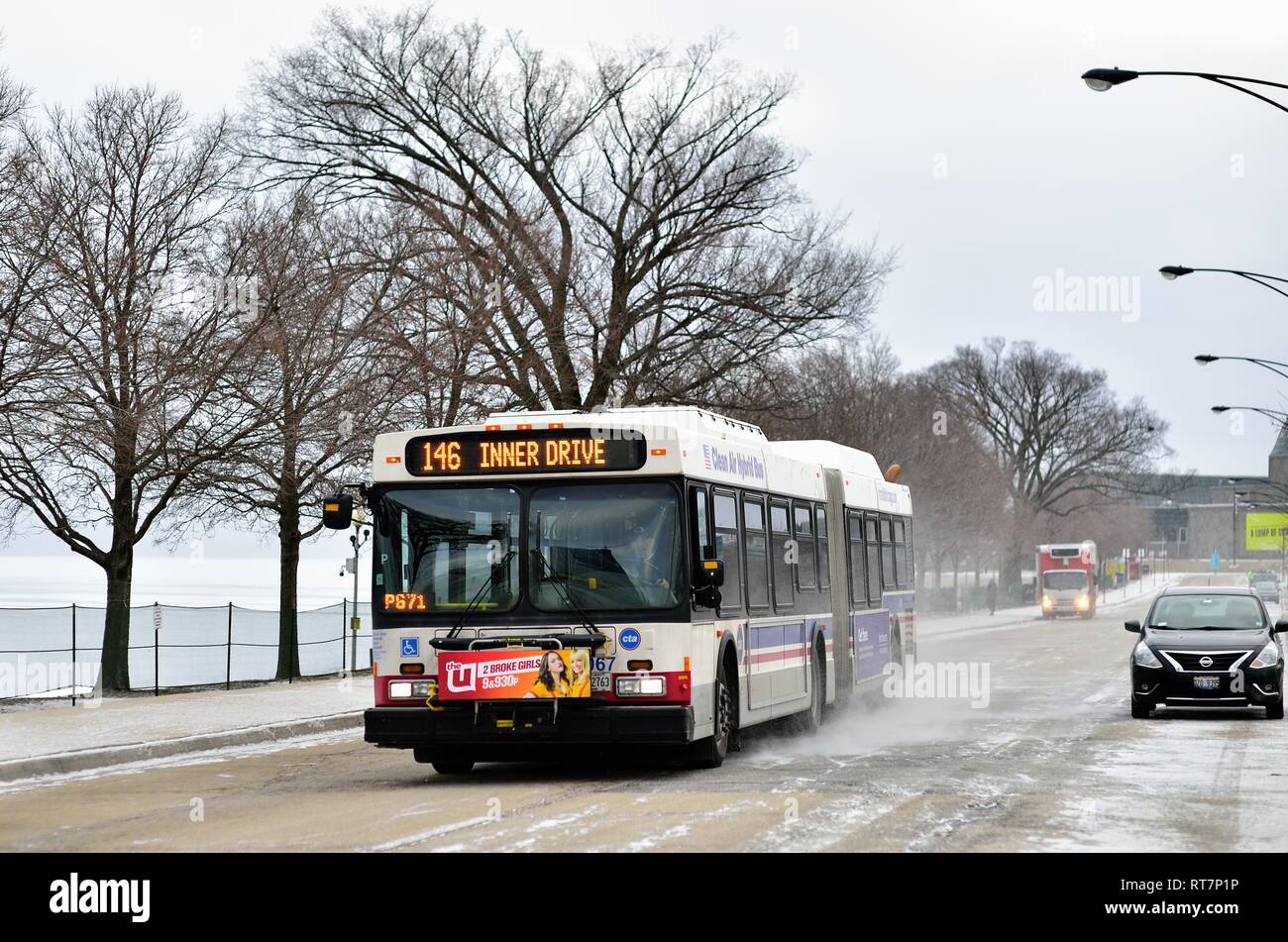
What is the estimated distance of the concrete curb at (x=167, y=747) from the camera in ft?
56.2

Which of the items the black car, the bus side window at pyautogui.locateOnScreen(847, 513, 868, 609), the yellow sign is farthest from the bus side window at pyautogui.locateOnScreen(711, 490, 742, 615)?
the yellow sign

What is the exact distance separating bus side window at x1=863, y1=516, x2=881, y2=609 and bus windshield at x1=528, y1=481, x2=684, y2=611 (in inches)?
366

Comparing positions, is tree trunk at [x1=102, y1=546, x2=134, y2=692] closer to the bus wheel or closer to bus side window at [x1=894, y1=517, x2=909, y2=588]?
bus side window at [x1=894, y1=517, x2=909, y2=588]

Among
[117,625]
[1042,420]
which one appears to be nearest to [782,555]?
[117,625]

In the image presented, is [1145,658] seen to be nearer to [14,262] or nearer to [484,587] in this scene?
[484,587]

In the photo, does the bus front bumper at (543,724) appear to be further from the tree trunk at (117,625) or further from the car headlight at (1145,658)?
the tree trunk at (117,625)

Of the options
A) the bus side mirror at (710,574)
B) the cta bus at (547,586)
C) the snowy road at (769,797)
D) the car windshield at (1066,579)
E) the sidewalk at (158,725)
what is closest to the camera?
the snowy road at (769,797)

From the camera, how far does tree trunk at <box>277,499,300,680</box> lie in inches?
1363

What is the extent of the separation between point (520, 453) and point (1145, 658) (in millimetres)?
9545

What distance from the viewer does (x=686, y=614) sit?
15.1m

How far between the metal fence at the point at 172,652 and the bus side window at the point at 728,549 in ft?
45.7
